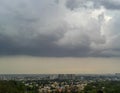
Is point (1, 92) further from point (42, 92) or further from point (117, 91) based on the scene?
point (42, 92)

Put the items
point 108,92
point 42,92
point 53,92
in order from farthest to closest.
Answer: point 53,92, point 42,92, point 108,92

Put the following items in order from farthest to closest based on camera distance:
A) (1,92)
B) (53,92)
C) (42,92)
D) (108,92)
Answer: (53,92), (42,92), (108,92), (1,92)

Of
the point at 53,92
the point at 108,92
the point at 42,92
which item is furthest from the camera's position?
the point at 53,92

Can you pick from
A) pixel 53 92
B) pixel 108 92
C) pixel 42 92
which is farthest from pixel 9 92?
pixel 53 92

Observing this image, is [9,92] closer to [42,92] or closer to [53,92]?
[42,92]

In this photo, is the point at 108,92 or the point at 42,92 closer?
the point at 108,92

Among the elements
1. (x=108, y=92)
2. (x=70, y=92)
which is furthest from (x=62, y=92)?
(x=108, y=92)

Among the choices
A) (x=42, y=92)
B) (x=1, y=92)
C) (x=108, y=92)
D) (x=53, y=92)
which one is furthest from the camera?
(x=53, y=92)

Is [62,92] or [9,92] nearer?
[9,92]

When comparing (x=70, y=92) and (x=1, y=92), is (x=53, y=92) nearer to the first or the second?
(x=70, y=92)
